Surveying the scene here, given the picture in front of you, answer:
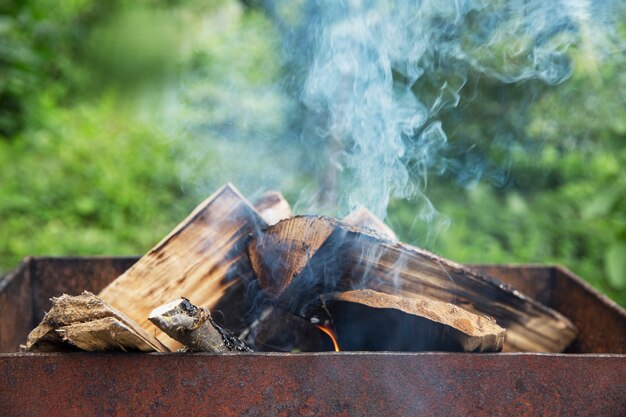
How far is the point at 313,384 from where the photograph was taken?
4.85ft

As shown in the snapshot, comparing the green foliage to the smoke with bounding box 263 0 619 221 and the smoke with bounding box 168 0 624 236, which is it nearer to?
the smoke with bounding box 168 0 624 236

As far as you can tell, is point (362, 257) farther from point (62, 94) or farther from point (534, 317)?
point (62, 94)

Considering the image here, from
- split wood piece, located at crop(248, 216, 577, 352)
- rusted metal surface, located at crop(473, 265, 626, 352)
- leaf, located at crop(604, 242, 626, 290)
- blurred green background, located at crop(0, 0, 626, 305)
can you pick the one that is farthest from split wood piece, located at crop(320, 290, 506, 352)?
leaf, located at crop(604, 242, 626, 290)

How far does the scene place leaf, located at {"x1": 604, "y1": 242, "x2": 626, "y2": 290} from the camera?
12.0 feet

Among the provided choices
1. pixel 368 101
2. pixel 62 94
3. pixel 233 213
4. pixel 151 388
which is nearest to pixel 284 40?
pixel 368 101

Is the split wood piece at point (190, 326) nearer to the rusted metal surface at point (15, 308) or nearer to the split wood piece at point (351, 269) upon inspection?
the split wood piece at point (351, 269)

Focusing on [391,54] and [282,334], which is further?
[391,54]

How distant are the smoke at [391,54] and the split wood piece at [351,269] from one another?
57cm

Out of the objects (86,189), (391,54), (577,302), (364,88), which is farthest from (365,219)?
(86,189)

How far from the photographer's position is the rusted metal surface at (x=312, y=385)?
4.79 feet

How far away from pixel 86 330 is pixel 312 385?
530 millimetres

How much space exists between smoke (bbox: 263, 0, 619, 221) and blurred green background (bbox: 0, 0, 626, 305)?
18.8 inches

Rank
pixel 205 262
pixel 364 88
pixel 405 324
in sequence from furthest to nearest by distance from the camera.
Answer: pixel 364 88, pixel 205 262, pixel 405 324

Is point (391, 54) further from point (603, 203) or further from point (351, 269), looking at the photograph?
point (603, 203)
